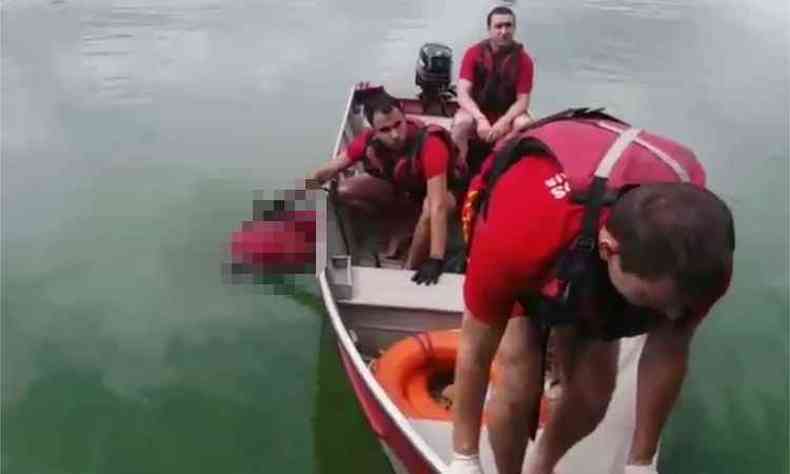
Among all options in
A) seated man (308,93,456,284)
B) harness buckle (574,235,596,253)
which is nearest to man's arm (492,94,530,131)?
seated man (308,93,456,284)

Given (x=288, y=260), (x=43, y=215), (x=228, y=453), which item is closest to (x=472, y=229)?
(x=228, y=453)

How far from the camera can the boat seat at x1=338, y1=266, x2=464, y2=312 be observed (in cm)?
428

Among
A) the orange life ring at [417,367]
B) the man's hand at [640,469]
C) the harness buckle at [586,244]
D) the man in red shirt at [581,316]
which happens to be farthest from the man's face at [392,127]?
the harness buckle at [586,244]

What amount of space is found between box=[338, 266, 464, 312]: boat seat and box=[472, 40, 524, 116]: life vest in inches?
57.1

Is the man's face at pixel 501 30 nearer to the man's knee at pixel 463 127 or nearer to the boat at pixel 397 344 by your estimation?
the man's knee at pixel 463 127

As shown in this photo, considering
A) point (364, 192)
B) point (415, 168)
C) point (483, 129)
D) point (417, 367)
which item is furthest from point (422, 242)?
point (483, 129)

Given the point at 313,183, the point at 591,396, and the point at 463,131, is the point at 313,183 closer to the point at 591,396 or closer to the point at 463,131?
the point at 463,131

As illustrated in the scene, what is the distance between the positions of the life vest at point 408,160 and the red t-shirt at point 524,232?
2.47 meters

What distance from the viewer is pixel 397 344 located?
13.4 feet

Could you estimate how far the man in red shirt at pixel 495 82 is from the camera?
545 cm

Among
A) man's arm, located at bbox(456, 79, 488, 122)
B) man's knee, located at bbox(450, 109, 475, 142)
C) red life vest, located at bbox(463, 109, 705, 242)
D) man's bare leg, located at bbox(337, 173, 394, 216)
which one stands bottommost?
man's bare leg, located at bbox(337, 173, 394, 216)

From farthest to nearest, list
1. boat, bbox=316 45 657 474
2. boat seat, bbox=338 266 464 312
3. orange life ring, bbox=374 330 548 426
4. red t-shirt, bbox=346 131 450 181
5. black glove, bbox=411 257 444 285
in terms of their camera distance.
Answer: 1. red t-shirt, bbox=346 131 450 181
2. black glove, bbox=411 257 444 285
3. boat seat, bbox=338 266 464 312
4. orange life ring, bbox=374 330 548 426
5. boat, bbox=316 45 657 474

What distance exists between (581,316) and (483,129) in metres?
3.20

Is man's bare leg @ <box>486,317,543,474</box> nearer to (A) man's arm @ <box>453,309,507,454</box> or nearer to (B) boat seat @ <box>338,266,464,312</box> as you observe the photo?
(A) man's arm @ <box>453,309,507,454</box>
